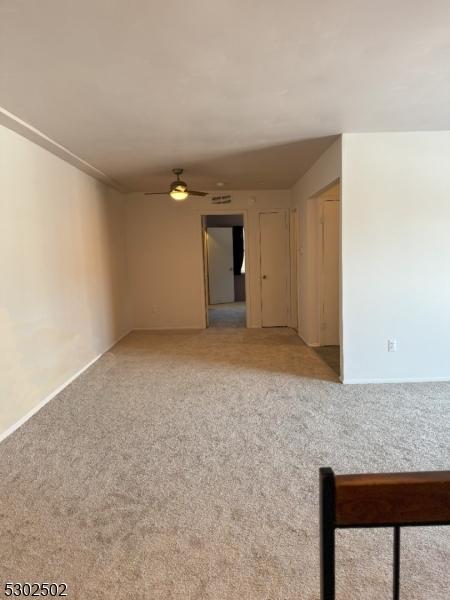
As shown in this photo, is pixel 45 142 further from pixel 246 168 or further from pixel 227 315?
pixel 227 315

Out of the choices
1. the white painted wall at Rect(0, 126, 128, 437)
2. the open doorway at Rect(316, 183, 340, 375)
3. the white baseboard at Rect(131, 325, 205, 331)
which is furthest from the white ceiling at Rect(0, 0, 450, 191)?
the white baseboard at Rect(131, 325, 205, 331)

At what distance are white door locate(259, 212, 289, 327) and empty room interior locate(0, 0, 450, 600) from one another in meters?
0.93

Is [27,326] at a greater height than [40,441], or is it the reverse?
[27,326]

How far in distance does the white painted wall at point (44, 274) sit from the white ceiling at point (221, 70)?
1.51 ft

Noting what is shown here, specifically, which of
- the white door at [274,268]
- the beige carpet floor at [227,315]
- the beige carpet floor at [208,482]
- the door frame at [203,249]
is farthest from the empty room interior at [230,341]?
the beige carpet floor at [227,315]

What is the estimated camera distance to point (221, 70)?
216 centimetres

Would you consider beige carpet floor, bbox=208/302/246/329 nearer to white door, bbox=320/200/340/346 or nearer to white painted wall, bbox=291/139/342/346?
white painted wall, bbox=291/139/342/346

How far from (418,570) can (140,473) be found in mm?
1543

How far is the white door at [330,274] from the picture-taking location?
5020mm

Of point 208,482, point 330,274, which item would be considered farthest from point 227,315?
point 208,482

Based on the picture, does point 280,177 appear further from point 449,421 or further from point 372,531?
point 372,531

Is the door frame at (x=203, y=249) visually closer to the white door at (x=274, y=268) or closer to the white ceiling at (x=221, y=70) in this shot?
the white door at (x=274, y=268)

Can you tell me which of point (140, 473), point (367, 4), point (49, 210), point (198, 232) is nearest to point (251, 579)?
point (140, 473)

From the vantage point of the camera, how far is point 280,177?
5.25m
